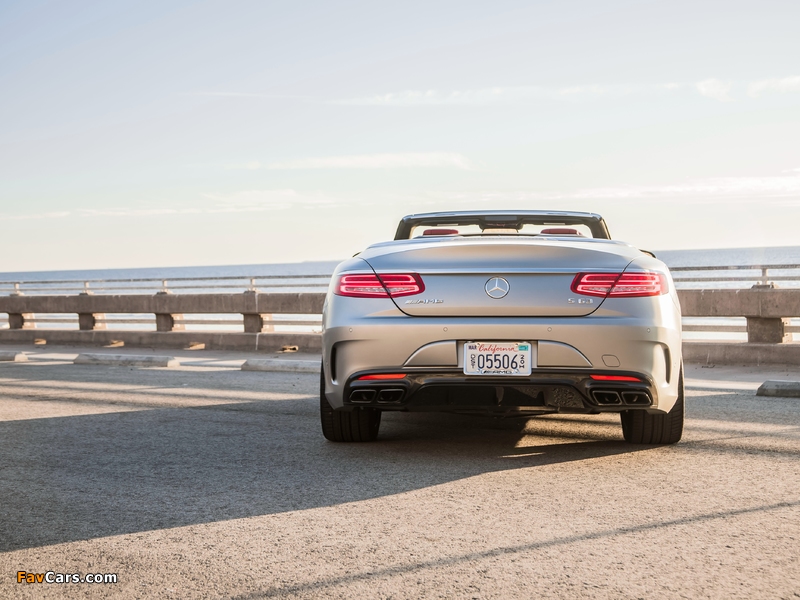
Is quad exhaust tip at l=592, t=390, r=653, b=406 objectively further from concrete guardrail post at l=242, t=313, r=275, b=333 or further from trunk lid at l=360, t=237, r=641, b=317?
concrete guardrail post at l=242, t=313, r=275, b=333

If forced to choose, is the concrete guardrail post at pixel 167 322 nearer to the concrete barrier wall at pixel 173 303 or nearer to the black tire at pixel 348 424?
the concrete barrier wall at pixel 173 303

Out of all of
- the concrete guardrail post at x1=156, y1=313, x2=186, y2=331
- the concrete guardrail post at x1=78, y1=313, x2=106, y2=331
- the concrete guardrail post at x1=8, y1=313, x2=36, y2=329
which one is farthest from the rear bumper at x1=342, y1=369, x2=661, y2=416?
the concrete guardrail post at x1=8, y1=313, x2=36, y2=329

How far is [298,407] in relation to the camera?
324 inches

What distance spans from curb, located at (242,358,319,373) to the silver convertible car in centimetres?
631

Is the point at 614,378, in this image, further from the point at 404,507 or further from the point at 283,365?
the point at 283,365

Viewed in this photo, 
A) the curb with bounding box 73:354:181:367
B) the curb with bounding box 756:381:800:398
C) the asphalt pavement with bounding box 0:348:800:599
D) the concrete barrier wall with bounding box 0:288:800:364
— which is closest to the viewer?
the asphalt pavement with bounding box 0:348:800:599

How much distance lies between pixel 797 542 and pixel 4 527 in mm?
3469

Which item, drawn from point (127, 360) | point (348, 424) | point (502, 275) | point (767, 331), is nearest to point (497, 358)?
point (502, 275)

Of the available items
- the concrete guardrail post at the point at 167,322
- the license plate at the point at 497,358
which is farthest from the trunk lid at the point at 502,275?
the concrete guardrail post at the point at 167,322

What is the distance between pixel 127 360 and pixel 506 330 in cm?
966

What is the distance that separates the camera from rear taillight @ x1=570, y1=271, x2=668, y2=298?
5.12m

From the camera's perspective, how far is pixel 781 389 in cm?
860

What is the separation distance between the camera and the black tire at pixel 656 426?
5.78m

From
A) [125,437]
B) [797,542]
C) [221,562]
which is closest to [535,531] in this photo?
[797,542]
